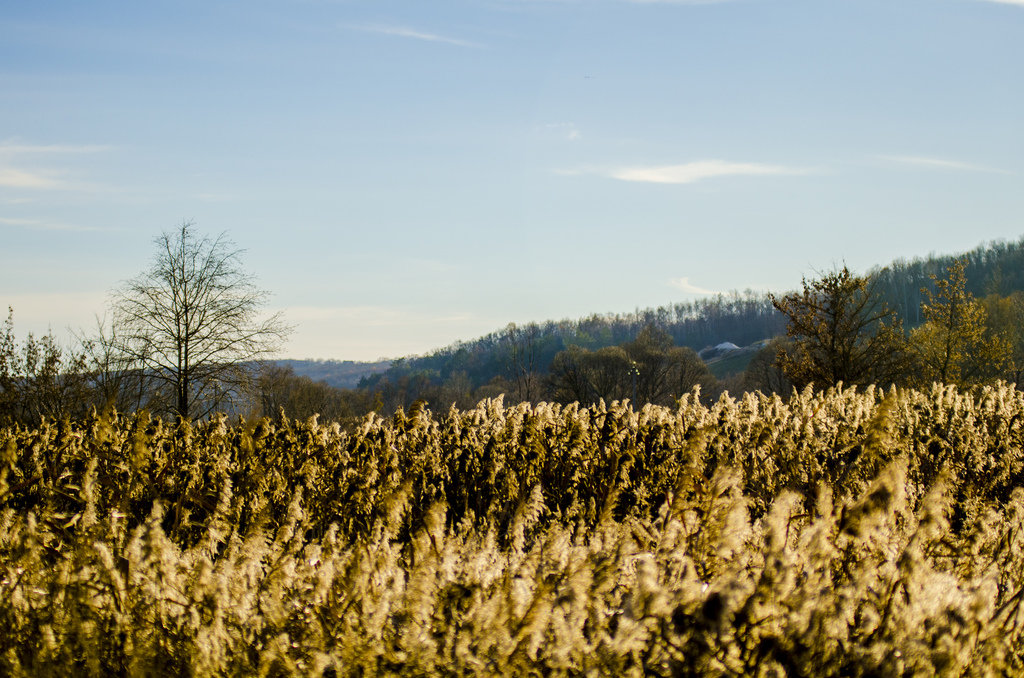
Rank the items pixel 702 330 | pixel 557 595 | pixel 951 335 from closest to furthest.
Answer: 1. pixel 557 595
2. pixel 951 335
3. pixel 702 330

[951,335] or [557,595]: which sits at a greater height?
[951,335]

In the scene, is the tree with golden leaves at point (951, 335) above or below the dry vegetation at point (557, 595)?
above

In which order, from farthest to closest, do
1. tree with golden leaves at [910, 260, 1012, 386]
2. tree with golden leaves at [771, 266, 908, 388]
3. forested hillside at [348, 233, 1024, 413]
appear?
1. forested hillside at [348, 233, 1024, 413]
2. tree with golden leaves at [910, 260, 1012, 386]
3. tree with golden leaves at [771, 266, 908, 388]

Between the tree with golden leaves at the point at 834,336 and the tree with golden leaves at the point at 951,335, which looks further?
the tree with golden leaves at the point at 951,335

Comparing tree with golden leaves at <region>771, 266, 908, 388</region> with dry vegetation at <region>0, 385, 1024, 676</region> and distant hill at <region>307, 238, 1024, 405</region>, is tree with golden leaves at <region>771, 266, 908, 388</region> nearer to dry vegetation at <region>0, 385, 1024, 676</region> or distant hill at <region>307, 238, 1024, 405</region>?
dry vegetation at <region>0, 385, 1024, 676</region>

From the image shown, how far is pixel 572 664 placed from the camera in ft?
6.64

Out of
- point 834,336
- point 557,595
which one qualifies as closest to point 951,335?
point 834,336

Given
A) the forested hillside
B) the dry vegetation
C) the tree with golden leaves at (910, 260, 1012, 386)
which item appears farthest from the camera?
the forested hillside

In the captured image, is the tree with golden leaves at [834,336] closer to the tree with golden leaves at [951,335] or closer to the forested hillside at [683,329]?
the tree with golden leaves at [951,335]

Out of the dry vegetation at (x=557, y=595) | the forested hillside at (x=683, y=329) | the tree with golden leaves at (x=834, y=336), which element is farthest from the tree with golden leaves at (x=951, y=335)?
the forested hillside at (x=683, y=329)

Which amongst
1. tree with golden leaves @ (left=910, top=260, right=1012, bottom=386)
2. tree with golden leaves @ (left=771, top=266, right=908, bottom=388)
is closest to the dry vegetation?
tree with golden leaves @ (left=771, top=266, right=908, bottom=388)

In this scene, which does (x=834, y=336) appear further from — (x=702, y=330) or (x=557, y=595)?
(x=702, y=330)

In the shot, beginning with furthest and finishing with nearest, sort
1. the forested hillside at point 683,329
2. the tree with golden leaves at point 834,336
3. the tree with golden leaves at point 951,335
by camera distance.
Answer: the forested hillside at point 683,329, the tree with golden leaves at point 951,335, the tree with golden leaves at point 834,336

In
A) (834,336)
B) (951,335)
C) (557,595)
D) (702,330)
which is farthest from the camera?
(702,330)
